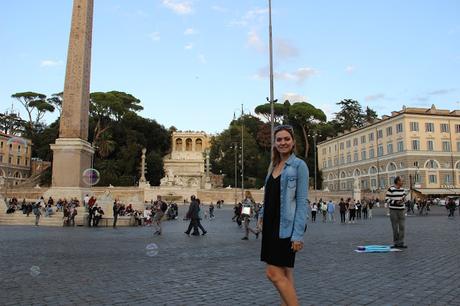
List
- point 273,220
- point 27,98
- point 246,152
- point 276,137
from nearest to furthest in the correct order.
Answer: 1. point 273,220
2. point 276,137
3. point 246,152
4. point 27,98

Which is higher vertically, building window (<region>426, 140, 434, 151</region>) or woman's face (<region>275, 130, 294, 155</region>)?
building window (<region>426, 140, 434, 151</region>)

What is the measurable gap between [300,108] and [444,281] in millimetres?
78433

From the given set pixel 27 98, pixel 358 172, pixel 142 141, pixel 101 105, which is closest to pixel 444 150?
pixel 358 172

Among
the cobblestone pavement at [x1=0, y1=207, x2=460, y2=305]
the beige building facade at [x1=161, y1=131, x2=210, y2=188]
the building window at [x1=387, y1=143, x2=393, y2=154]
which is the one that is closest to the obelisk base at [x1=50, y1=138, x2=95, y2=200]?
the cobblestone pavement at [x1=0, y1=207, x2=460, y2=305]

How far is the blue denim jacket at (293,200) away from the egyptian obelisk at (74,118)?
2352 cm

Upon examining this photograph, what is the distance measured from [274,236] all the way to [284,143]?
77 cm

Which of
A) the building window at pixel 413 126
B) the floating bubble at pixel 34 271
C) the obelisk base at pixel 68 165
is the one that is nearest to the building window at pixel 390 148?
the building window at pixel 413 126

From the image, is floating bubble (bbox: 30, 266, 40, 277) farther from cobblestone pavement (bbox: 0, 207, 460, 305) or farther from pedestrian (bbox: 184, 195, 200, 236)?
pedestrian (bbox: 184, 195, 200, 236)

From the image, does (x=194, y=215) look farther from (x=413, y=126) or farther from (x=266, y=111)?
(x=266, y=111)

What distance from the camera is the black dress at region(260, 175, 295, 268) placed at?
3.45 metres

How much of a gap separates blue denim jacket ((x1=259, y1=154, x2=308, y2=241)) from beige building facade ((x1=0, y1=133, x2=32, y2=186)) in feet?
261

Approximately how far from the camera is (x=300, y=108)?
3273 inches

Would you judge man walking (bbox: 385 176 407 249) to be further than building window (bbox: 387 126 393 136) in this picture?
No

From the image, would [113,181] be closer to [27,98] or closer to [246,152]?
[246,152]
